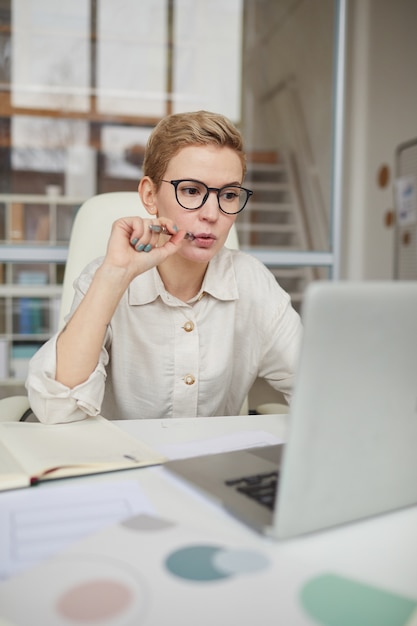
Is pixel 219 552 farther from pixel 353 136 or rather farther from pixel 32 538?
pixel 353 136

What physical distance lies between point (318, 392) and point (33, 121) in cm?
423

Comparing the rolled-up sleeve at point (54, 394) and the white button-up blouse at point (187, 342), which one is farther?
the white button-up blouse at point (187, 342)

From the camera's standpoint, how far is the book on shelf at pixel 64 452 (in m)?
0.69

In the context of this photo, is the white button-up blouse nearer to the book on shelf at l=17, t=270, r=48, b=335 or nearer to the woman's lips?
the woman's lips

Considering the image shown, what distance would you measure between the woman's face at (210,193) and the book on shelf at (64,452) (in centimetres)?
41

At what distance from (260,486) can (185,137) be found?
743 mm

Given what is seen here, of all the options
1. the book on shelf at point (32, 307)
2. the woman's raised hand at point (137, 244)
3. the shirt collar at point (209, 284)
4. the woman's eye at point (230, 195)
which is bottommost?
the book on shelf at point (32, 307)


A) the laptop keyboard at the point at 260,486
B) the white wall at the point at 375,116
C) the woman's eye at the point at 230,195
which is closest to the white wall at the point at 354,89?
the white wall at the point at 375,116

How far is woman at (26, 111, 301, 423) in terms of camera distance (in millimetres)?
1009

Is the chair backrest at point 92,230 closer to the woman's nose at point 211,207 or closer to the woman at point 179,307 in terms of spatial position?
the woman at point 179,307

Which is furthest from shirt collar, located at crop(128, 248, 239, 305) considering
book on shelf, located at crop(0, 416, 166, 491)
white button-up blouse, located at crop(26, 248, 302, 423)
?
book on shelf, located at crop(0, 416, 166, 491)

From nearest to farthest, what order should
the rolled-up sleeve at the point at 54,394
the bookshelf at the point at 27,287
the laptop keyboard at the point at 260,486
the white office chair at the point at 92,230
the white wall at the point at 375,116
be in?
the laptop keyboard at the point at 260,486, the rolled-up sleeve at the point at 54,394, the white office chair at the point at 92,230, the bookshelf at the point at 27,287, the white wall at the point at 375,116

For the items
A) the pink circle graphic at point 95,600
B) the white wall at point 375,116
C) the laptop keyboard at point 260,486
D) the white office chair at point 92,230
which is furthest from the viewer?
the white wall at point 375,116

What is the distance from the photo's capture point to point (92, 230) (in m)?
1.48
